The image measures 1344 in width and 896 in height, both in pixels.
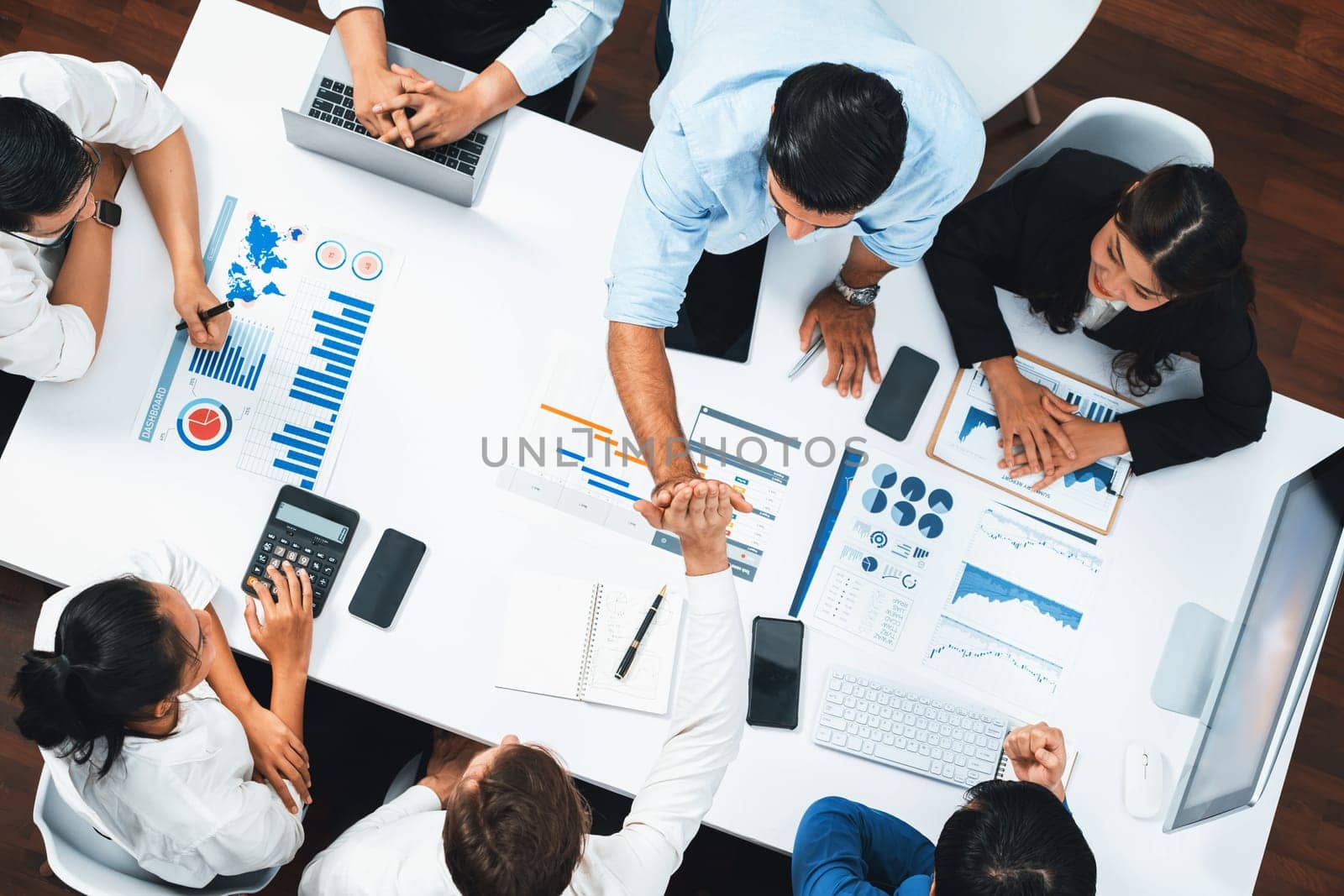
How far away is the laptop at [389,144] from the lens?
165 centimetres

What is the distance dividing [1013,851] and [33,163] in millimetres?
1791

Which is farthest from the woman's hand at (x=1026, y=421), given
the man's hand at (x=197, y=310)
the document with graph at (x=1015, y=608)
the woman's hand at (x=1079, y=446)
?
the man's hand at (x=197, y=310)

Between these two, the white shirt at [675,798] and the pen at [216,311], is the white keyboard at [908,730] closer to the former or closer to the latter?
the white shirt at [675,798]

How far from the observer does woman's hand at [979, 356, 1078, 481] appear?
1.77 meters

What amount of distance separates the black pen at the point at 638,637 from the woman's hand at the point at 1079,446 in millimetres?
695

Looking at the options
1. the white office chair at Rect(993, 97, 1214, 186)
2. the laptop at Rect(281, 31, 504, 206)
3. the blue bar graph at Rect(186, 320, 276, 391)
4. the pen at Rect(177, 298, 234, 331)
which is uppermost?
the white office chair at Rect(993, 97, 1214, 186)

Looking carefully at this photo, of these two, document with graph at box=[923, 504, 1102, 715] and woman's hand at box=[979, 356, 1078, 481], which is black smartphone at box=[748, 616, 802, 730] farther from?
woman's hand at box=[979, 356, 1078, 481]

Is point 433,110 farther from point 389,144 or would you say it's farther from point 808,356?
point 808,356

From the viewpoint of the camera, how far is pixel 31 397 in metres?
1.63

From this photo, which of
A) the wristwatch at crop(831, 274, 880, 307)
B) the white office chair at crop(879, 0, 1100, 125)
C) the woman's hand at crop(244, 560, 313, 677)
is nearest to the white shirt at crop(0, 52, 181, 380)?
the woman's hand at crop(244, 560, 313, 677)

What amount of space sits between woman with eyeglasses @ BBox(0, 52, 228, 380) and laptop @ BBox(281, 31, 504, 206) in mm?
232

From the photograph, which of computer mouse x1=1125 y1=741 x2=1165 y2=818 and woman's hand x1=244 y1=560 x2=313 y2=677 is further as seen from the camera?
computer mouse x1=1125 y1=741 x2=1165 y2=818

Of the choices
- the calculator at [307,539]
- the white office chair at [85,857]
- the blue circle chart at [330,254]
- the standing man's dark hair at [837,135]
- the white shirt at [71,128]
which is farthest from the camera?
the blue circle chart at [330,254]

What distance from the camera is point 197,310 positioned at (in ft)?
5.38
